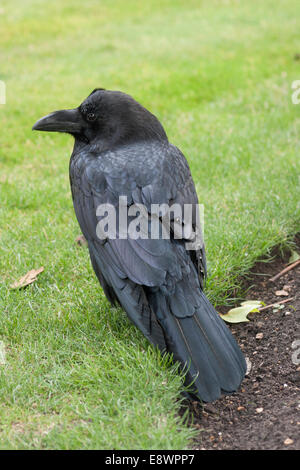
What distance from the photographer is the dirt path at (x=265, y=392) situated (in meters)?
2.58

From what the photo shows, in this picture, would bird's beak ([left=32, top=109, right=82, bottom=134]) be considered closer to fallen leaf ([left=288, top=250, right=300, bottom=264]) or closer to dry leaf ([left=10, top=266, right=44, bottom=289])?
dry leaf ([left=10, top=266, right=44, bottom=289])

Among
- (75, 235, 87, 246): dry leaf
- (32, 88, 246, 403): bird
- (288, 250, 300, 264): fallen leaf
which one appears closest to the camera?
(32, 88, 246, 403): bird

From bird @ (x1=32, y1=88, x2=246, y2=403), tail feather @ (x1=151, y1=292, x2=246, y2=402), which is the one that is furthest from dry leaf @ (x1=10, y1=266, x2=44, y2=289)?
tail feather @ (x1=151, y1=292, x2=246, y2=402)

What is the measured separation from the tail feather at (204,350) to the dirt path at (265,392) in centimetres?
17

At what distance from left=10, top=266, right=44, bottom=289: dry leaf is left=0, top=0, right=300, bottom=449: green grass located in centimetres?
5

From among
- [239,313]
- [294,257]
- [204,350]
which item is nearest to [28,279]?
[239,313]

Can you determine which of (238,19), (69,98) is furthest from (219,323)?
(238,19)

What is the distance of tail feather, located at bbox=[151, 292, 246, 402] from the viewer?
2760mm

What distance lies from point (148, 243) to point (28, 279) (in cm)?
115

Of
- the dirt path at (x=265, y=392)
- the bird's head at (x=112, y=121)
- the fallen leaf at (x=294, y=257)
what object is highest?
the bird's head at (x=112, y=121)

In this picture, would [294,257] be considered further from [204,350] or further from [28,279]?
[28,279]

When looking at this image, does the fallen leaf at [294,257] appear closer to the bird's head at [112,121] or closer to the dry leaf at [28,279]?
the bird's head at [112,121]

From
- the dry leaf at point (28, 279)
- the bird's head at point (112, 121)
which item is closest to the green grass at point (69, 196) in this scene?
the dry leaf at point (28, 279)
